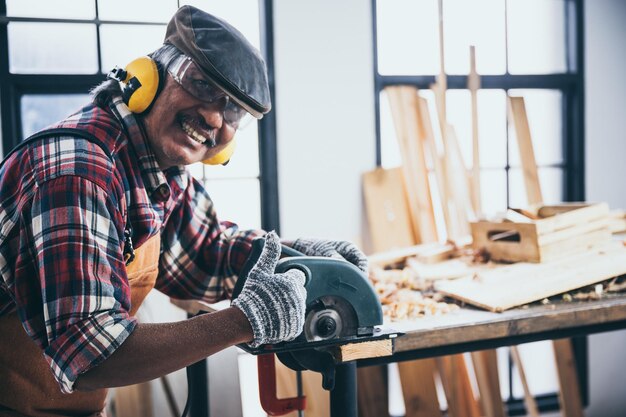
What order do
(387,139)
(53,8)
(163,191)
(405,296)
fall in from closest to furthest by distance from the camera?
(163,191)
(405,296)
(53,8)
(387,139)

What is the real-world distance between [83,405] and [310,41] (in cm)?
215

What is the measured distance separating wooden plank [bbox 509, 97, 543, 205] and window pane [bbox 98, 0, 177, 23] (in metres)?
1.95

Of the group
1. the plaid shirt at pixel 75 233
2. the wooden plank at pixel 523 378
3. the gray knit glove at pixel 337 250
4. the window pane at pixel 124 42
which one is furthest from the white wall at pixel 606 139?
the plaid shirt at pixel 75 233

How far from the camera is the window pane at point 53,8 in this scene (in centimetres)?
287

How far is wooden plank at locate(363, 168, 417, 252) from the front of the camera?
319cm

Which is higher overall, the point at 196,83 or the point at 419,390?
the point at 196,83

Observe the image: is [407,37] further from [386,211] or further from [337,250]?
[337,250]

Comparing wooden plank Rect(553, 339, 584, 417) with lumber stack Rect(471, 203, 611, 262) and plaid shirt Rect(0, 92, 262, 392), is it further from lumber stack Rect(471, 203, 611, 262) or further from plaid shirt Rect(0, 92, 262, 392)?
plaid shirt Rect(0, 92, 262, 392)

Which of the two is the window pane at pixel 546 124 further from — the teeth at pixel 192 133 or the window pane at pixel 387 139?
the teeth at pixel 192 133

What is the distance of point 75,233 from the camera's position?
4.04 ft

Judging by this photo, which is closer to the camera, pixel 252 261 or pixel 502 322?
pixel 252 261

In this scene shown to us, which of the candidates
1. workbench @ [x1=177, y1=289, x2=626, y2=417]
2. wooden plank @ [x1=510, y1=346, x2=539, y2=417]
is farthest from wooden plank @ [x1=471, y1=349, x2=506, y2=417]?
workbench @ [x1=177, y1=289, x2=626, y2=417]

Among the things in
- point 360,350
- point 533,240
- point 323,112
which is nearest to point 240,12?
point 323,112

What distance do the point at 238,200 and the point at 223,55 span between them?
176 cm
